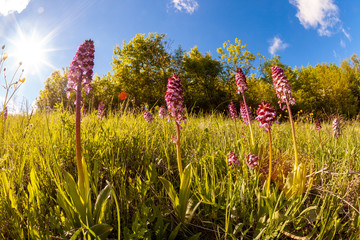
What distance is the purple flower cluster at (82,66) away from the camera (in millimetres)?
1538

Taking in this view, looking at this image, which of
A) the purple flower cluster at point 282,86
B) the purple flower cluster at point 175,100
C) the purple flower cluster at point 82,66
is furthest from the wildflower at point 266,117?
the purple flower cluster at point 82,66

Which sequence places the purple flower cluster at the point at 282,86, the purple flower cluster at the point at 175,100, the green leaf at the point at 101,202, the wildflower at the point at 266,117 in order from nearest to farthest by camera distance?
1. the green leaf at the point at 101,202
2. the wildflower at the point at 266,117
3. the purple flower cluster at the point at 175,100
4. the purple flower cluster at the point at 282,86

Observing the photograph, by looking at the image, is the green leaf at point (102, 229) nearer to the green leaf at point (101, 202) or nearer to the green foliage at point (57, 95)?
the green leaf at point (101, 202)

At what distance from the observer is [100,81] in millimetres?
26875

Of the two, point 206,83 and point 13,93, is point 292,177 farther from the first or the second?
point 206,83

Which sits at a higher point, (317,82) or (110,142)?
(317,82)

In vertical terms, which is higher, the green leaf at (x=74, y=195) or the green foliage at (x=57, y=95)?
the green foliage at (x=57, y=95)

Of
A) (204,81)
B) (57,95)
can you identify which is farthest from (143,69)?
(57,95)

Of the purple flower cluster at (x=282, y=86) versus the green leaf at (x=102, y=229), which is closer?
the green leaf at (x=102, y=229)

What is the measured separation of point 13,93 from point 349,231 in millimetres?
3526

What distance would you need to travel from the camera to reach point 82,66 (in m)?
1.54

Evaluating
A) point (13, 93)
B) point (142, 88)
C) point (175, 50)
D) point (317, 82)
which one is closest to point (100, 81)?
point (142, 88)

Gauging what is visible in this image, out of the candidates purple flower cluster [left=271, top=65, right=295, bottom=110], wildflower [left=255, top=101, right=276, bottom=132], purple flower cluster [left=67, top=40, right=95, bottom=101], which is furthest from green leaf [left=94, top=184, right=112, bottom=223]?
purple flower cluster [left=271, top=65, right=295, bottom=110]

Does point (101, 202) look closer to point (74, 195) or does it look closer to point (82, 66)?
point (74, 195)
